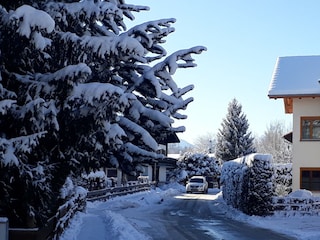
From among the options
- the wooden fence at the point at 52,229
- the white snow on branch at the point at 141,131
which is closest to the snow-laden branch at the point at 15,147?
the white snow on branch at the point at 141,131

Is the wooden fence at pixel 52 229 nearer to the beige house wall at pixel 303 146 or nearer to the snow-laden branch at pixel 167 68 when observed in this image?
the snow-laden branch at pixel 167 68

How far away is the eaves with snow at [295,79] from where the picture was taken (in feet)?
88.8

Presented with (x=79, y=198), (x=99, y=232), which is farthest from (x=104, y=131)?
(x=79, y=198)

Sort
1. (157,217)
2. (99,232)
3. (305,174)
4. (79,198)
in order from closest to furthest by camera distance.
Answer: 1. (99,232)
2. (79,198)
3. (157,217)
4. (305,174)

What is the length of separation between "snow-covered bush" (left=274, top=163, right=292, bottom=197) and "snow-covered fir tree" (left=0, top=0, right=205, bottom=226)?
75.4ft

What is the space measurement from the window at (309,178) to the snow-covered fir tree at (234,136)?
31.6m

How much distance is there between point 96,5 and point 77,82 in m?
0.95

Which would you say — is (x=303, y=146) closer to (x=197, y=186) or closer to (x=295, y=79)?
(x=295, y=79)

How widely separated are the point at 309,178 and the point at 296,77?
584cm

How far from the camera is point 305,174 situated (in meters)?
27.4

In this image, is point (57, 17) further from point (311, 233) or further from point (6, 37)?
point (311, 233)

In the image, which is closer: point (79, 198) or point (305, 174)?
point (79, 198)

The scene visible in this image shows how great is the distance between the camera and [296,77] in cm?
2909

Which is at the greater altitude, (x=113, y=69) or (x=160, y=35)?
(x=160, y=35)
